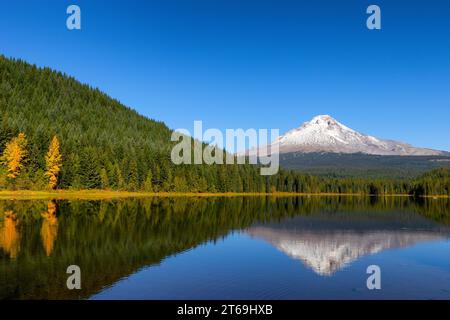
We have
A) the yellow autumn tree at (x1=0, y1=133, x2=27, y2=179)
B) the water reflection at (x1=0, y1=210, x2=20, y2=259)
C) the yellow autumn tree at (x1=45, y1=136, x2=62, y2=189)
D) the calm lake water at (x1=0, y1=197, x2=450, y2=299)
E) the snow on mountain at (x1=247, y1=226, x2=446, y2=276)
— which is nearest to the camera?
the calm lake water at (x1=0, y1=197, x2=450, y2=299)

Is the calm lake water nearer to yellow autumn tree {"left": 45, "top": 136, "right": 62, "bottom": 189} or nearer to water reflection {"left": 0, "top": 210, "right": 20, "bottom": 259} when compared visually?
water reflection {"left": 0, "top": 210, "right": 20, "bottom": 259}

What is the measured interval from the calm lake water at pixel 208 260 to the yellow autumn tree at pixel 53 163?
6803 centimetres

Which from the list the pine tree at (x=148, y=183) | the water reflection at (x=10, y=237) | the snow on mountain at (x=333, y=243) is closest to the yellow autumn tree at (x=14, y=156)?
the pine tree at (x=148, y=183)

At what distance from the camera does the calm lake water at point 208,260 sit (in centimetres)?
2830

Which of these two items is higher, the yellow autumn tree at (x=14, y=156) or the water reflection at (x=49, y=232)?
the yellow autumn tree at (x=14, y=156)

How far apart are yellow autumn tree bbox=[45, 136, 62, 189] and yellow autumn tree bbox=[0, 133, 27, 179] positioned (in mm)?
7075

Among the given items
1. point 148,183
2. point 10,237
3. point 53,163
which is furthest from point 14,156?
point 10,237

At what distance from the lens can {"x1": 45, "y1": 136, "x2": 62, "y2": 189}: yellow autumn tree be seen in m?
130

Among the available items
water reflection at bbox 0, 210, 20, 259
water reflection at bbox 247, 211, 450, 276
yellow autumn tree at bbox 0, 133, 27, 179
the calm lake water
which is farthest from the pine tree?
water reflection at bbox 0, 210, 20, 259

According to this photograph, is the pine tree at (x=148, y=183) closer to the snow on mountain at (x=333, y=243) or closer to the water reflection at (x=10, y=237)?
the snow on mountain at (x=333, y=243)

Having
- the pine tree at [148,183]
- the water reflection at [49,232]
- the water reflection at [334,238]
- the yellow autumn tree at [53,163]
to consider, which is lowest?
the water reflection at [334,238]

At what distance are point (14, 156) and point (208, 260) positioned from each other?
330 ft
